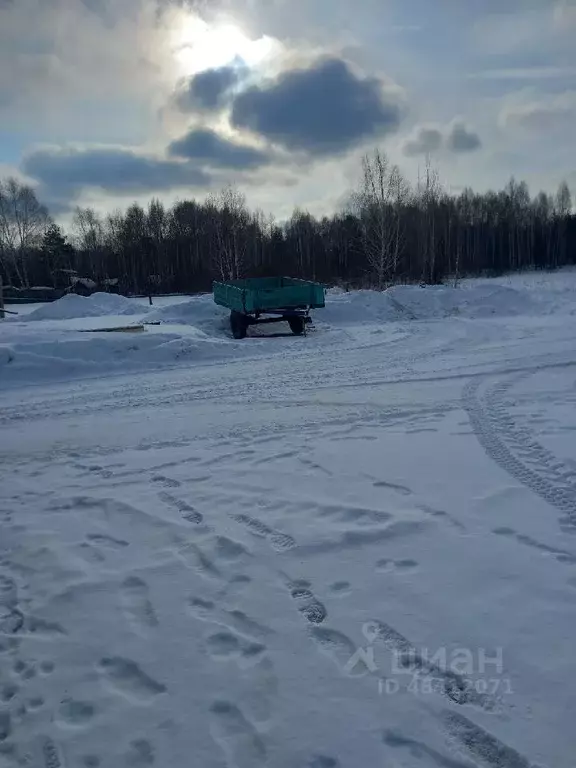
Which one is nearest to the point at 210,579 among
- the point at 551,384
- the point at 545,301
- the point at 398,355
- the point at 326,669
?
the point at 326,669

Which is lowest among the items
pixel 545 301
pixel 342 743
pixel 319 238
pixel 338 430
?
pixel 342 743

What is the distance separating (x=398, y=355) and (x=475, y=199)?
65.6m

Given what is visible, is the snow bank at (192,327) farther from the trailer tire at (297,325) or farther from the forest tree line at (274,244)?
the forest tree line at (274,244)

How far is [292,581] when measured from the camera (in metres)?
3.84

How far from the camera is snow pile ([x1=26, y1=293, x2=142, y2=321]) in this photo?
23.9m

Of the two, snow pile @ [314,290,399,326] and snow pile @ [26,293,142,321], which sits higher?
snow pile @ [26,293,142,321]

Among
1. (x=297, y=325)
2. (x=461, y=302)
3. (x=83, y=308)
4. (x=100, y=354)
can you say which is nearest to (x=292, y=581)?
(x=100, y=354)

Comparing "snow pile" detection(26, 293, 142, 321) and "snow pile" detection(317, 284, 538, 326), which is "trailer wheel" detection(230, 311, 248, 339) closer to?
"snow pile" detection(317, 284, 538, 326)

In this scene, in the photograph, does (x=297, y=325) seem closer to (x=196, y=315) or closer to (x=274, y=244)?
(x=196, y=315)

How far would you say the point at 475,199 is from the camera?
70625mm

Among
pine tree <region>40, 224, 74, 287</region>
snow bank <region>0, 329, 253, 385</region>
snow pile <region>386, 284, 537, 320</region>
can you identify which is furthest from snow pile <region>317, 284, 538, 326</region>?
pine tree <region>40, 224, 74, 287</region>

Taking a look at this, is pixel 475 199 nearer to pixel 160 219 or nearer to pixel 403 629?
pixel 160 219

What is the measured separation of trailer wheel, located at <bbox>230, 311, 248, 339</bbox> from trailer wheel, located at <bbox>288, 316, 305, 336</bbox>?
1345 millimetres

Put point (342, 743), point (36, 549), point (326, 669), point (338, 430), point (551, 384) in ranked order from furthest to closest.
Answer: point (551, 384)
point (338, 430)
point (36, 549)
point (326, 669)
point (342, 743)
